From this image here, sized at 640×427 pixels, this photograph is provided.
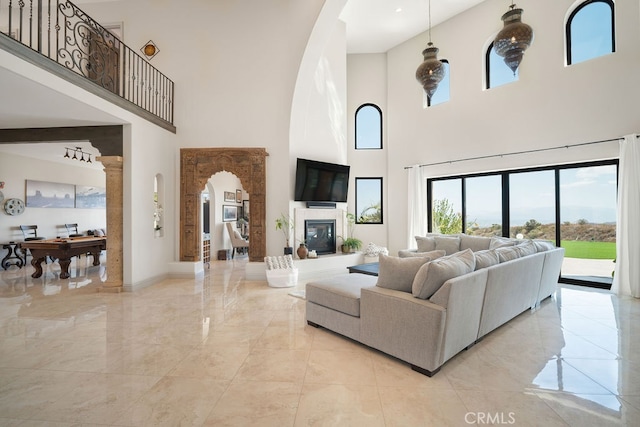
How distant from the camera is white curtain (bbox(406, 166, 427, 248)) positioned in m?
7.23

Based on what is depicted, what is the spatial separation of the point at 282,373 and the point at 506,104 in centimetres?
650

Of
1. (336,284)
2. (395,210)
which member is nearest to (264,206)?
(336,284)

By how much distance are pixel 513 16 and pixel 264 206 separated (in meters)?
4.67

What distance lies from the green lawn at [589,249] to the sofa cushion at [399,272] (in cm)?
451

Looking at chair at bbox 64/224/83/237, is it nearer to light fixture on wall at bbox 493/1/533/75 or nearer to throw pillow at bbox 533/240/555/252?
light fixture on wall at bbox 493/1/533/75

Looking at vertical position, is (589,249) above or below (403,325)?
above

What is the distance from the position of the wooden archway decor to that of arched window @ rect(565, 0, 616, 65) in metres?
5.99

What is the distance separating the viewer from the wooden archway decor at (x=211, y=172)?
588 cm

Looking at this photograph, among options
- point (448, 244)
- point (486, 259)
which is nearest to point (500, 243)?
point (448, 244)

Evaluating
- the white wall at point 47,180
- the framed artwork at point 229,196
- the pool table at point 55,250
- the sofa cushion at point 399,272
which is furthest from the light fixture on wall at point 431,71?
the white wall at point 47,180

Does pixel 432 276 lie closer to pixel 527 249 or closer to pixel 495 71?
pixel 527 249

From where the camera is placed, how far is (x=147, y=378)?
2.27 metres

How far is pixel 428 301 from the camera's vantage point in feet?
7.78

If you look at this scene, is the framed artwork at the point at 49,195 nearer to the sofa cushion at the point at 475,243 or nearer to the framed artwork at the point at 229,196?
the framed artwork at the point at 229,196
